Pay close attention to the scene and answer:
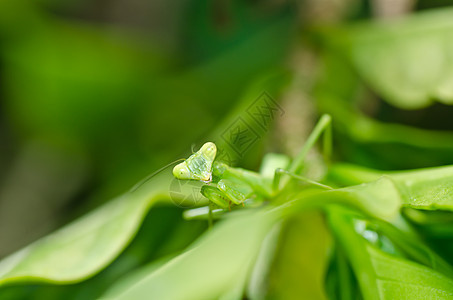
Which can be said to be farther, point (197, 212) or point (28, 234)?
point (28, 234)

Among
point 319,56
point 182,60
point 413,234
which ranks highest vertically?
point 182,60

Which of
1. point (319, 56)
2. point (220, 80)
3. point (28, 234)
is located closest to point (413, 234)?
point (319, 56)

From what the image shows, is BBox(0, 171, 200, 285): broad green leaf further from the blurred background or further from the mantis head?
the blurred background

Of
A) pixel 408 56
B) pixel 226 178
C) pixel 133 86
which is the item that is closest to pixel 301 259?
pixel 226 178

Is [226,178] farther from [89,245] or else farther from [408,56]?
[408,56]

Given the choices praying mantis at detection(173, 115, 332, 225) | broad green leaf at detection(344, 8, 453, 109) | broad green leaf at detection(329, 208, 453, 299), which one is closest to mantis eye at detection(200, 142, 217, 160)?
praying mantis at detection(173, 115, 332, 225)

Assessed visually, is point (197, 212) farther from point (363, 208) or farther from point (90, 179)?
point (90, 179)

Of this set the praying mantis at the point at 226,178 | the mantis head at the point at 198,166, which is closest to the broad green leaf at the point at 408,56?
the praying mantis at the point at 226,178
